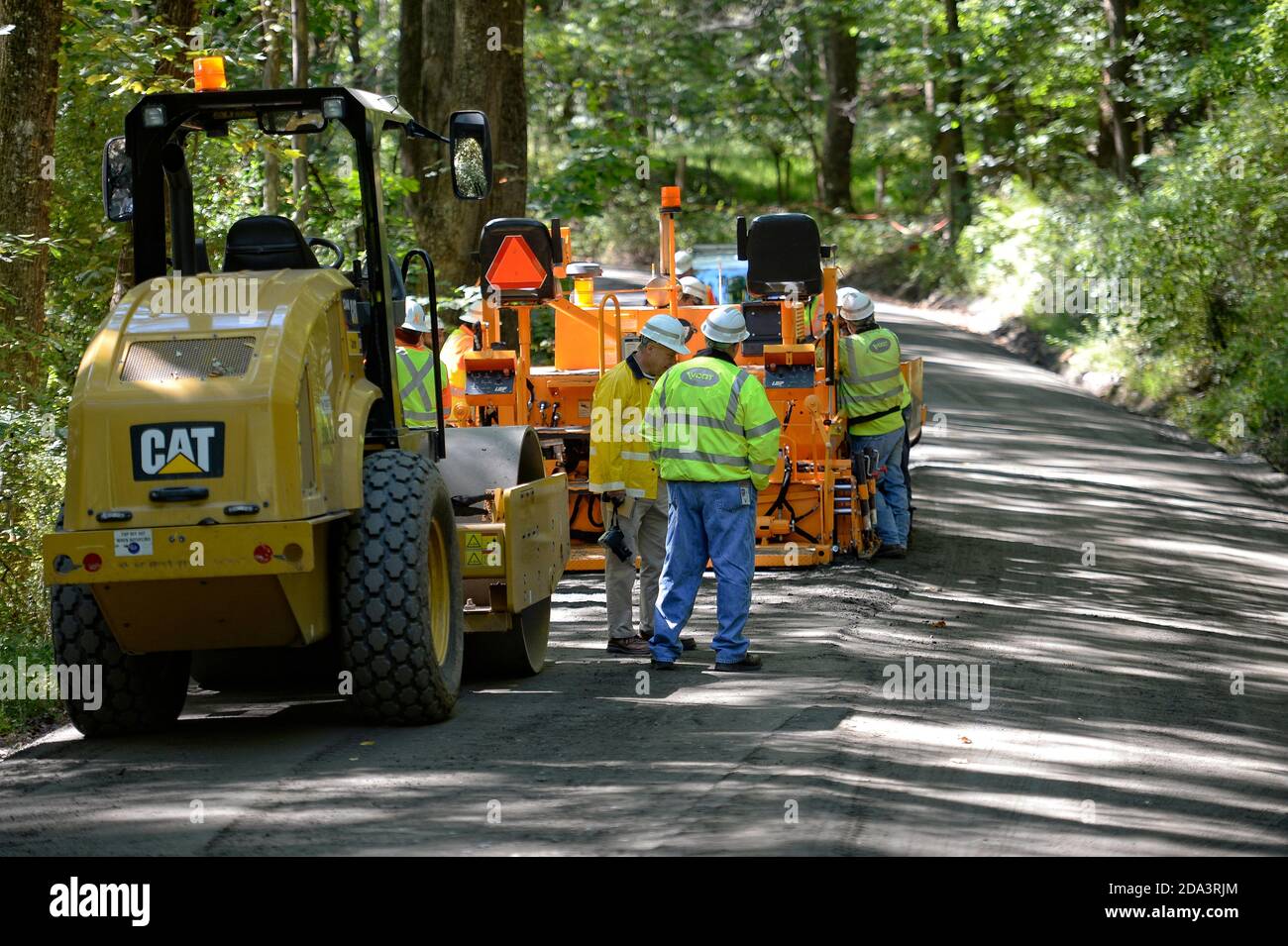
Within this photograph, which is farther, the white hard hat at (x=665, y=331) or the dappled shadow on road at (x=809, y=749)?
the white hard hat at (x=665, y=331)

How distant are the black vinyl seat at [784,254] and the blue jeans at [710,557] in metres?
4.22

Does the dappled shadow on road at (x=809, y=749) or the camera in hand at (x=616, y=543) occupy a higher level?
the camera in hand at (x=616, y=543)

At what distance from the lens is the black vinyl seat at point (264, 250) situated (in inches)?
337

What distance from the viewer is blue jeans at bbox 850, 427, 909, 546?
14586 mm

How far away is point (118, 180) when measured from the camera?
8.91 m

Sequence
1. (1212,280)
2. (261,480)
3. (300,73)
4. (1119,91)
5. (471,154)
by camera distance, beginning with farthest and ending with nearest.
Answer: (1119,91), (1212,280), (300,73), (471,154), (261,480)

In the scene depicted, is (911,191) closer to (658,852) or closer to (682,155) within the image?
(682,155)

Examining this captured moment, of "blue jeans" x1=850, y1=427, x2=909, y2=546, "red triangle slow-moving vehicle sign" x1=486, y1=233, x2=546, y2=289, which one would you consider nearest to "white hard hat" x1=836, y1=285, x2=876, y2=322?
"blue jeans" x1=850, y1=427, x2=909, y2=546

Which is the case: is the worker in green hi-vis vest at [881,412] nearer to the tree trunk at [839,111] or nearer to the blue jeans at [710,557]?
the blue jeans at [710,557]

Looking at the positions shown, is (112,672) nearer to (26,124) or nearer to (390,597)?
(390,597)

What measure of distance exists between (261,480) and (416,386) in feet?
14.4

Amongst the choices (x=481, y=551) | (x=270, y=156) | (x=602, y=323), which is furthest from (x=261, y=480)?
(x=270, y=156)

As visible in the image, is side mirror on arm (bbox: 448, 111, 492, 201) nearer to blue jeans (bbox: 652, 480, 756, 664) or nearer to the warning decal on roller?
the warning decal on roller
